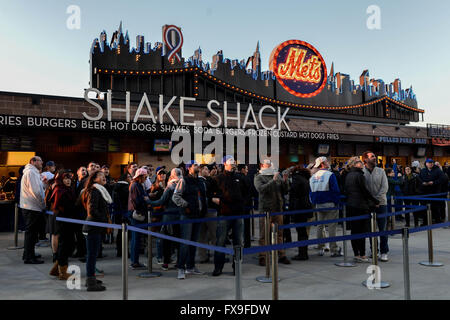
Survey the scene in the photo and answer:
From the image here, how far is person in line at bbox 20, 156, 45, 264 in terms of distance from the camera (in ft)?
25.3

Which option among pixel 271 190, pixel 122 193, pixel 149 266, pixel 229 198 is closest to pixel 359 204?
pixel 271 190

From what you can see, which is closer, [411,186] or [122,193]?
[122,193]

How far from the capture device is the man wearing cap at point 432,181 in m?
12.7

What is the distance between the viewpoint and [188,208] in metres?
6.81

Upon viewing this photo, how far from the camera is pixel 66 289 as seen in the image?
19.5ft

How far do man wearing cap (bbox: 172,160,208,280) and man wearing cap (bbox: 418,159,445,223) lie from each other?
934cm

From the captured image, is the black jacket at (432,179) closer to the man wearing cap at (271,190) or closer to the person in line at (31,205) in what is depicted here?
the man wearing cap at (271,190)

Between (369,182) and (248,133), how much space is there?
457 inches

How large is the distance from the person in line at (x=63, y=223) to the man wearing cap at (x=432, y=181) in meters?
11.3

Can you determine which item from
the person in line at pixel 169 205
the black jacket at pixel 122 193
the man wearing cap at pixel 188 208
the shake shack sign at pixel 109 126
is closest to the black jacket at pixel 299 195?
the man wearing cap at pixel 188 208

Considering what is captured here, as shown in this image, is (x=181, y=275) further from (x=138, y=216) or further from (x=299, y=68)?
(x=299, y=68)

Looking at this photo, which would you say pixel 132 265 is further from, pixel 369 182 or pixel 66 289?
pixel 369 182

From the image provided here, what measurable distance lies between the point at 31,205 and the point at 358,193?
6705mm

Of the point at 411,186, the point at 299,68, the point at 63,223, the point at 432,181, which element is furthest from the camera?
the point at 299,68
